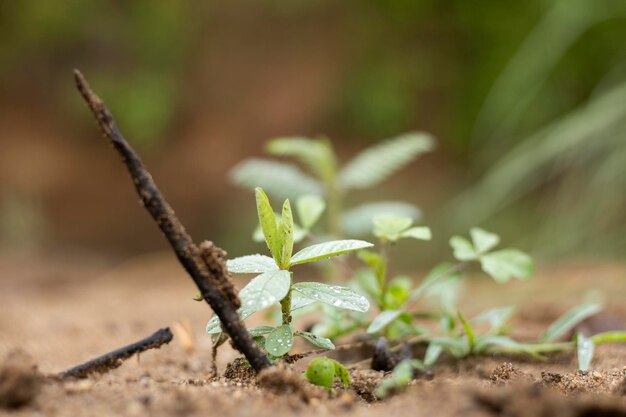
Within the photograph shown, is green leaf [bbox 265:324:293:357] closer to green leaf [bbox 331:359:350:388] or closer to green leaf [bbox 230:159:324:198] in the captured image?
green leaf [bbox 331:359:350:388]

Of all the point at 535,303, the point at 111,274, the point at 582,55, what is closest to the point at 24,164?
the point at 111,274

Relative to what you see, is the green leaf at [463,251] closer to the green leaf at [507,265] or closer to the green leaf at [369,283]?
the green leaf at [507,265]

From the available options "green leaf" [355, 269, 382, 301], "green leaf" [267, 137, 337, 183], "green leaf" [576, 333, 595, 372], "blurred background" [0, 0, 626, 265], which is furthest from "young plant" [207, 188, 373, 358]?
"blurred background" [0, 0, 626, 265]

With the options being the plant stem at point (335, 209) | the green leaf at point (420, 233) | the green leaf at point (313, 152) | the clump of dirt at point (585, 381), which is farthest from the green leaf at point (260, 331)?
the plant stem at point (335, 209)

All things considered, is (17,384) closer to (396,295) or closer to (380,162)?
(396,295)

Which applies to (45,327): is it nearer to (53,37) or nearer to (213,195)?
(213,195)
